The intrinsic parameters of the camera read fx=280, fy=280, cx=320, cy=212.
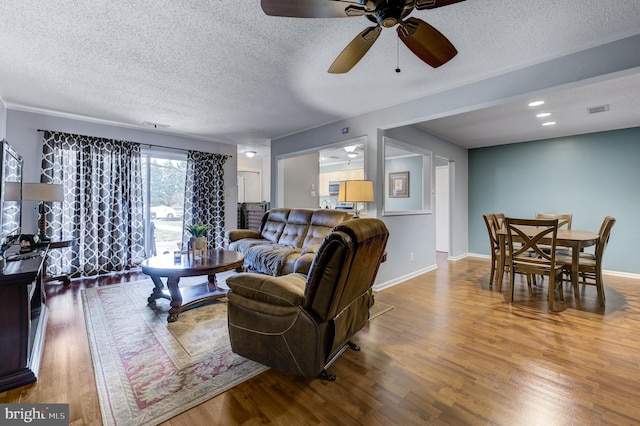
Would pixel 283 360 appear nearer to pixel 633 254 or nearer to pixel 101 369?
pixel 101 369

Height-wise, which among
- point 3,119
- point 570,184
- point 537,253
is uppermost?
point 3,119

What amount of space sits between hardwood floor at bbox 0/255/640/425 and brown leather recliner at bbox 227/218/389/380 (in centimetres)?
21

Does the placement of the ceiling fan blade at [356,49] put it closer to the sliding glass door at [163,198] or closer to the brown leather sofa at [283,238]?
the brown leather sofa at [283,238]

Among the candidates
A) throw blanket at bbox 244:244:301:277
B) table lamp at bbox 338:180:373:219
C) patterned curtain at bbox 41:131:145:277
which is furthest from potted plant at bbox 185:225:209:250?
patterned curtain at bbox 41:131:145:277

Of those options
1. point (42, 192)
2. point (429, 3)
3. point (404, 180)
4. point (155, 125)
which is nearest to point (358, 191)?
point (429, 3)

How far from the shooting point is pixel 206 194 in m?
5.59

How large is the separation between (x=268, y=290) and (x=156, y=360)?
109cm

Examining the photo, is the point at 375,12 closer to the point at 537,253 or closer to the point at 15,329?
the point at 15,329

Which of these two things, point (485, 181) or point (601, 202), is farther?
point (485, 181)

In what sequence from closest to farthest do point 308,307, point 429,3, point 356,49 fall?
point 429,3, point 308,307, point 356,49

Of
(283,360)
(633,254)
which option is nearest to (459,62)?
(283,360)

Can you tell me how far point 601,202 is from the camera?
4.96 metres

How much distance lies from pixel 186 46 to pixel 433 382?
316cm

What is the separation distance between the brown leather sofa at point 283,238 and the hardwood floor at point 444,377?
4.32ft
